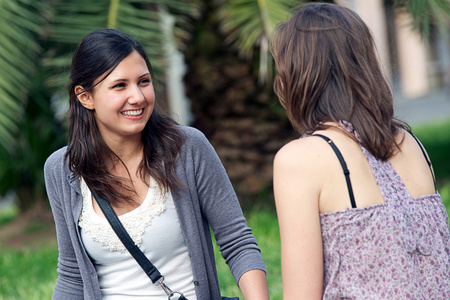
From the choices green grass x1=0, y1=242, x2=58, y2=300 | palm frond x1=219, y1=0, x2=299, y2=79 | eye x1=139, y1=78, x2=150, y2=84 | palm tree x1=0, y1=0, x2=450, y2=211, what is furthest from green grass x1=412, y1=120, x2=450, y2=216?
eye x1=139, y1=78, x2=150, y2=84

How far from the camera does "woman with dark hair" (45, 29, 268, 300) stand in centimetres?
245

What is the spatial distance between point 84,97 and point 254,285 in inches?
40.5

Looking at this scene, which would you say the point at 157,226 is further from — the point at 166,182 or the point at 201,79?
the point at 201,79

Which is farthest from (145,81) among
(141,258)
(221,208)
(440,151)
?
(440,151)

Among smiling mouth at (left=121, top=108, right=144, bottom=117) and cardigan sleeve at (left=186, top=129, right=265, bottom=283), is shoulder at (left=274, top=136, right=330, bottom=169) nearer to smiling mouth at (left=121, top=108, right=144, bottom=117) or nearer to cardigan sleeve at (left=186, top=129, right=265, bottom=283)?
cardigan sleeve at (left=186, top=129, right=265, bottom=283)

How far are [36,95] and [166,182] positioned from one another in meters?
5.13

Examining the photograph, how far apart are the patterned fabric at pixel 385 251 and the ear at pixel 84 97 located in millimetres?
1188

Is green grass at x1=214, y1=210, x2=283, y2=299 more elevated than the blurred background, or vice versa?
the blurred background

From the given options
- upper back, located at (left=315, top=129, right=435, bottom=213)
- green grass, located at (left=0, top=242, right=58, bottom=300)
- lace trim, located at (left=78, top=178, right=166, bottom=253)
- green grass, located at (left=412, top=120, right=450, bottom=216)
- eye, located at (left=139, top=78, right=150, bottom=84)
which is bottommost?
green grass, located at (left=412, top=120, right=450, bottom=216)

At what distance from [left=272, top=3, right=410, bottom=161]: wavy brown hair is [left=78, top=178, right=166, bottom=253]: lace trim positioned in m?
0.78

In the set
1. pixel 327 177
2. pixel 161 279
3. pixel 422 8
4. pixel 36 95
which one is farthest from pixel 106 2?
pixel 327 177

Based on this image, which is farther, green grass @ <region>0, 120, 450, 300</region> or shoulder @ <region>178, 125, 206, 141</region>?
green grass @ <region>0, 120, 450, 300</region>

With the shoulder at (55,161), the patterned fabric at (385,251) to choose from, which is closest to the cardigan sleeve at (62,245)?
the shoulder at (55,161)

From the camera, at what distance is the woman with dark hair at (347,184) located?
182cm
